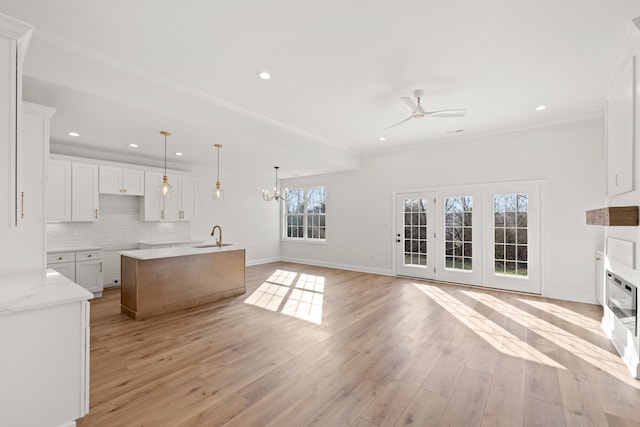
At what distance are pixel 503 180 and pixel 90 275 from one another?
774 cm

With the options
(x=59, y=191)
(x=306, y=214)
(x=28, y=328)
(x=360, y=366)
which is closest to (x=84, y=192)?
(x=59, y=191)

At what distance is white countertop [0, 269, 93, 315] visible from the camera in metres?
1.73

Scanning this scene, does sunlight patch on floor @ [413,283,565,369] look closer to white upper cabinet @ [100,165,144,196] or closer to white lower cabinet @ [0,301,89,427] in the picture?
white lower cabinet @ [0,301,89,427]

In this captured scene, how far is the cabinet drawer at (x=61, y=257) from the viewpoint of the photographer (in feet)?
15.9

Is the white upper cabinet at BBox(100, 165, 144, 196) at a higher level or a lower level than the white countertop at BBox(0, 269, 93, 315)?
higher

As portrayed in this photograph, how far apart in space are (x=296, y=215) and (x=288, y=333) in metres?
5.92

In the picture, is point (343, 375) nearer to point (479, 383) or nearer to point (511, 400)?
point (479, 383)

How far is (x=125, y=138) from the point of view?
490 cm

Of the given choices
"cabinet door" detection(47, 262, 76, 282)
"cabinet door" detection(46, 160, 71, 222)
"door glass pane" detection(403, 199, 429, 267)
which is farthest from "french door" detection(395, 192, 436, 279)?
"cabinet door" detection(46, 160, 71, 222)

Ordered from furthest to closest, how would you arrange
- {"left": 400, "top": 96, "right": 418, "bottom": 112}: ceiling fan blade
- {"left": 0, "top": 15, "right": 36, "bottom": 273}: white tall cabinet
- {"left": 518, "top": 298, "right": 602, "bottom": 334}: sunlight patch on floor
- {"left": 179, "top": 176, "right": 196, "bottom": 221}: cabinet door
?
{"left": 179, "top": 176, "right": 196, "bottom": 221}: cabinet door → {"left": 518, "top": 298, "right": 602, "bottom": 334}: sunlight patch on floor → {"left": 400, "top": 96, "right": 418, "bottom": 112}: ceiling fan blade → {"left": 0, "top": 15, "right": 36, "bottom": 273}: white tall cabinet

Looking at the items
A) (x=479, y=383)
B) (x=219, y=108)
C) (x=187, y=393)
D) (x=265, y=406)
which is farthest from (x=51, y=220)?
(x=479, y=383)

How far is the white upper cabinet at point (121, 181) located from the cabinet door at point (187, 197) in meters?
0.86

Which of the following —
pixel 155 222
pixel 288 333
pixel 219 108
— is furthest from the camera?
pixel 155 222

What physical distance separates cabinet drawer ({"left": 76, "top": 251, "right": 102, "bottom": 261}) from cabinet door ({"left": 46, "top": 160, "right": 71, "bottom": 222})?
2.19ft
